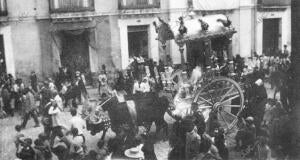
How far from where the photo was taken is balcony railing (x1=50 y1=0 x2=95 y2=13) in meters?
20.2

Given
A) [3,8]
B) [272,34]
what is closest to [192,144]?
[3,8]

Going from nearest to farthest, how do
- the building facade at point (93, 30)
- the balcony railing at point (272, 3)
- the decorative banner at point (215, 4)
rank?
the building facade at point (93, 30), the decorative banner at point (215, 4), the balcony railing at point (272, 3)

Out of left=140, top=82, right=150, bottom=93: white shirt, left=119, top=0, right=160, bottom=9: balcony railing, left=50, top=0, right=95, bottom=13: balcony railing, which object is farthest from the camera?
left=119, top=0, right=160, bottom=9: balcony railing

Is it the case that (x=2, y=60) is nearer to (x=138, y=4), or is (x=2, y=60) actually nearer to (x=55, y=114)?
(x=138, y=4)

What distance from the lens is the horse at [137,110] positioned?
10.9m

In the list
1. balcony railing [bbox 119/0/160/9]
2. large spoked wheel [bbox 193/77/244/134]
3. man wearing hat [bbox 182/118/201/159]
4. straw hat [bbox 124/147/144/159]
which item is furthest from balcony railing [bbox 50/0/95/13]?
man wearing hat [bbox 182/118/201/159]

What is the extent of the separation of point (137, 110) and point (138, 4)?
1204 cm

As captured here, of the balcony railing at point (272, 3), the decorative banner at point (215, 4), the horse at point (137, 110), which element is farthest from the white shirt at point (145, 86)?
the balcony railing at point (272, 3)

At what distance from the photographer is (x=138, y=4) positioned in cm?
2223

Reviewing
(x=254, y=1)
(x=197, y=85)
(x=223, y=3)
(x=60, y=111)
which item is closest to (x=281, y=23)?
(x=254, y=1)

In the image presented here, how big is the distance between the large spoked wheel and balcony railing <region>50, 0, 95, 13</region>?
11.0 m

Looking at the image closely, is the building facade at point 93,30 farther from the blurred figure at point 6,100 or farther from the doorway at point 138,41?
the blurred figure at point 6,100

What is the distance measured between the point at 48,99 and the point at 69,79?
550cm

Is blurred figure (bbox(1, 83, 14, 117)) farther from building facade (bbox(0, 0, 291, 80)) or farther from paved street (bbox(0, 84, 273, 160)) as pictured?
building facade (bbox(0, 0, 291, 80))
